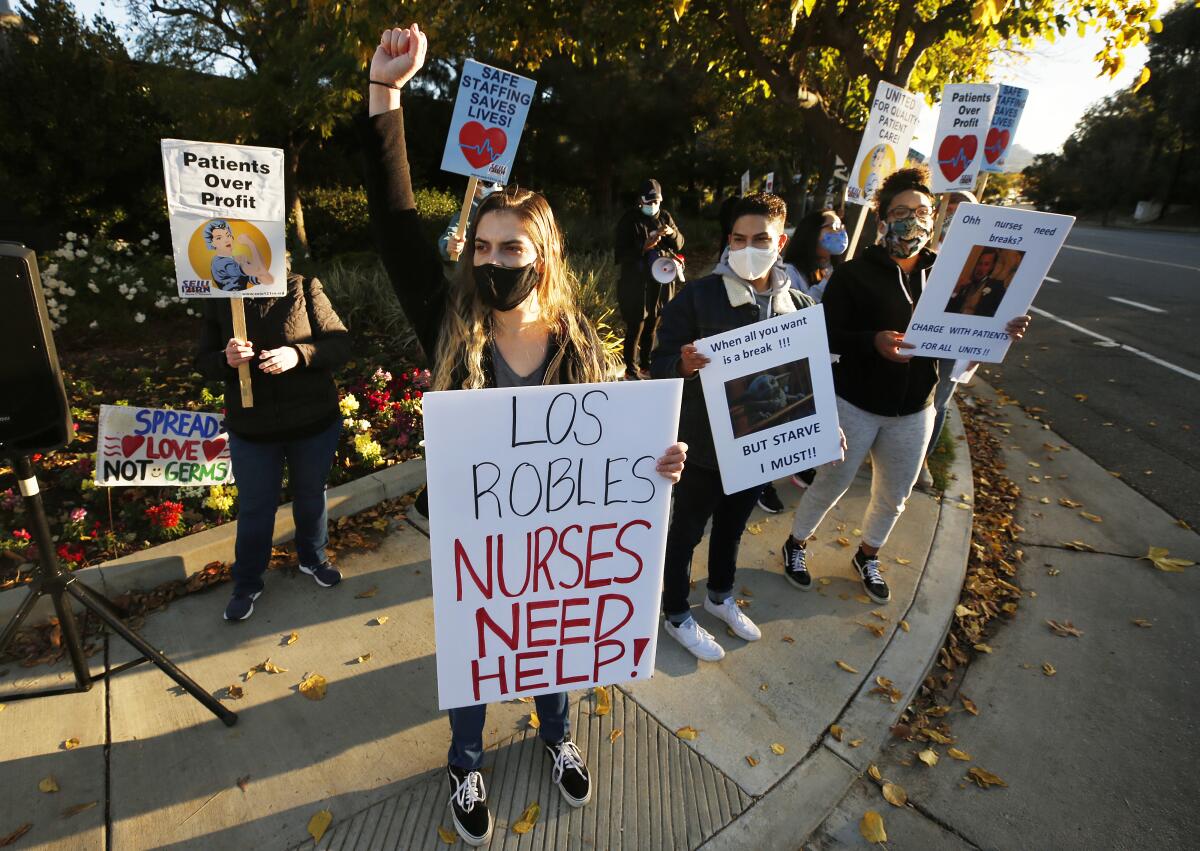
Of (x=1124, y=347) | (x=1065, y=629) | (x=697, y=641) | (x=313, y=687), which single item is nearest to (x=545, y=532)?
(x=697, y=641)

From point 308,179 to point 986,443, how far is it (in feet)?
43.2

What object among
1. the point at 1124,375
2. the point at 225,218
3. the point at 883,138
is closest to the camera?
the point at 225,218

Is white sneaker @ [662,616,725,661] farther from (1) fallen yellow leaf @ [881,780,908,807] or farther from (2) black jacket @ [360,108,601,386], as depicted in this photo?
(2) black jacket @ [360,108,601,386]

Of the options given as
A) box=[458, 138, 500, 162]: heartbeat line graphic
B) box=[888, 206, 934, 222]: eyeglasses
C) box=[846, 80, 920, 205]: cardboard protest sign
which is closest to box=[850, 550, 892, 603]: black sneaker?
box=[888, 206, 934, 222]: eyeglasses

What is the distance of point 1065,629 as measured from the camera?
133 inches

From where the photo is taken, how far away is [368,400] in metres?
4.92

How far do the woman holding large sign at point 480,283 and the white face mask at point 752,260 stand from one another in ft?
2.47

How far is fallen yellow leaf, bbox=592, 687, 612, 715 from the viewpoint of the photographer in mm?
2693

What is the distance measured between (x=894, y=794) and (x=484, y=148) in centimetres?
426

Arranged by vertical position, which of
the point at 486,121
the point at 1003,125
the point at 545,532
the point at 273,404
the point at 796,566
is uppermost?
the point at 1003,125

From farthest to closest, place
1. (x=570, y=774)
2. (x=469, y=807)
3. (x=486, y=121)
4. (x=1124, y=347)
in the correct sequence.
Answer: (x=1124, y=347)
(x=486, y=121)
(x=570, y=774)
(x=469, y=807)

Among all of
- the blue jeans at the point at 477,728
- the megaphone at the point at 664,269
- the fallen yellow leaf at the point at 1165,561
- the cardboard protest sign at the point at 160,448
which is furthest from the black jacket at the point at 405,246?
the fallen yellow leaf at the point at 1165,561

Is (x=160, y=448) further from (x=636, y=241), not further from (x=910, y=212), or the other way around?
(x=636, y=241)

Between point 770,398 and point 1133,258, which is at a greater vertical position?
point 770,398
